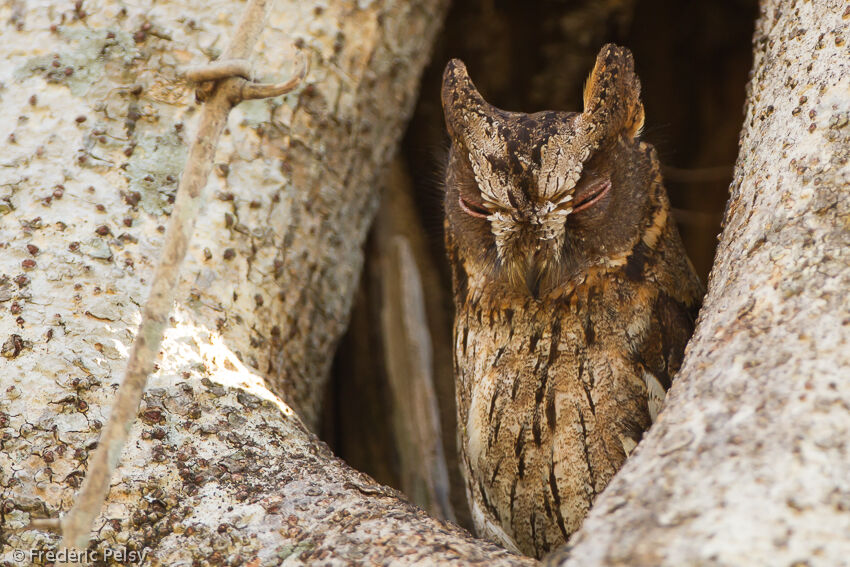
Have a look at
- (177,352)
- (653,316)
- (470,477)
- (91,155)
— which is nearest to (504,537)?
(470,477)

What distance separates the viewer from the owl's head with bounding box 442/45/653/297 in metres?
1.73

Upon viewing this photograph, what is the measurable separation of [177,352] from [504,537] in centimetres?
88

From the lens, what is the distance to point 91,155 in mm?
2010

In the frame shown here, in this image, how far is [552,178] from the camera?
171 centimetres

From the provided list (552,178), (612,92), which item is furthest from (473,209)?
(612,92)

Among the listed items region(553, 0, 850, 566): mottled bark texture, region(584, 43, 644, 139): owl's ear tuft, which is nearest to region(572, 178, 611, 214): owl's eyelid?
region(584, 43, 644, 139): owl's ear tuft

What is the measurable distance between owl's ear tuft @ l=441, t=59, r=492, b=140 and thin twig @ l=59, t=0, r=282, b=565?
0.60 m

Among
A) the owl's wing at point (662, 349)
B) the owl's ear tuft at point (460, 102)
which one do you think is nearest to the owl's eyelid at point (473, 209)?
the owl's ear tuft at point (460, 102)

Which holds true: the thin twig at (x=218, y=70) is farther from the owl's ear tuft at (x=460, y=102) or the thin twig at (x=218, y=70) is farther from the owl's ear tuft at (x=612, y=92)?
the owl's ear tuft at (x=612, y=92)

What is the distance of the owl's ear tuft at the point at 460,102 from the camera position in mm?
1896

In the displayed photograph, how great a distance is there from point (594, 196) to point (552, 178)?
14 centimetres

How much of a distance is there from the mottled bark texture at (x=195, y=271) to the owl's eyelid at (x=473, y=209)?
510 millimetres

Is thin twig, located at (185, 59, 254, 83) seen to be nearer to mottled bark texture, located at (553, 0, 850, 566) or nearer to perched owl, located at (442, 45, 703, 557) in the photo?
perched owl, located at (442, 45, 703, 557)

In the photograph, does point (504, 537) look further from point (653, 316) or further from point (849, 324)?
point (849, 324)
